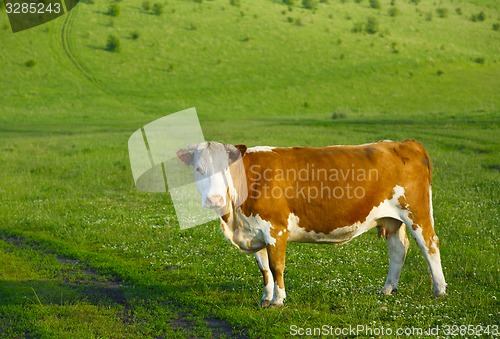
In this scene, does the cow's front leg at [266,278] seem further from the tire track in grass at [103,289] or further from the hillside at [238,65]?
the hillside at [238,65]

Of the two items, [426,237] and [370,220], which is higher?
[370,220]

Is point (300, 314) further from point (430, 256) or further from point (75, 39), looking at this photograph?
point (75, 39)

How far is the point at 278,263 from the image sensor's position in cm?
1044

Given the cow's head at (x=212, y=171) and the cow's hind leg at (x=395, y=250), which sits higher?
the cow's head at (x=212, y=171)

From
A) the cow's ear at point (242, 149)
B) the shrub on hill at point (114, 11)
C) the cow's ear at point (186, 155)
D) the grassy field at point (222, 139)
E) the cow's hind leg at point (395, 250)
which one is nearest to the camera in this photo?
the cow's ear at point (186, 155)

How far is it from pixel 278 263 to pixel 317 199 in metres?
1.24

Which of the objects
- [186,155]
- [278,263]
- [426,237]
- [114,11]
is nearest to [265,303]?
[278,263]

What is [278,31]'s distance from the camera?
8181 centimetres

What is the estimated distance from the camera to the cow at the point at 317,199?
10492 millimetres

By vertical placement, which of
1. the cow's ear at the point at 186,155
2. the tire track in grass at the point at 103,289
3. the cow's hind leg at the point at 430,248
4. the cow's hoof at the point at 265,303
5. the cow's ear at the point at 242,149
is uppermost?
the cow's ear at the point at 242,149

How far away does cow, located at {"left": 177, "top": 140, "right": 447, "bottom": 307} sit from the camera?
10492 millimetres

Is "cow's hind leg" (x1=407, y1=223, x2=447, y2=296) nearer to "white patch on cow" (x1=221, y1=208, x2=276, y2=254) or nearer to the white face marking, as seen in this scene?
"white patch on cow" (x1=221, y1=208, x2=276, y2=254)

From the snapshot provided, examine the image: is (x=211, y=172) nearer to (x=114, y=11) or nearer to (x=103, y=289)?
(x=103, y=289)

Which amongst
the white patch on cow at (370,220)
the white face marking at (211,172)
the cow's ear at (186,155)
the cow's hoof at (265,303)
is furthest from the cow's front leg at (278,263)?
the cow's ear at (186,155)
